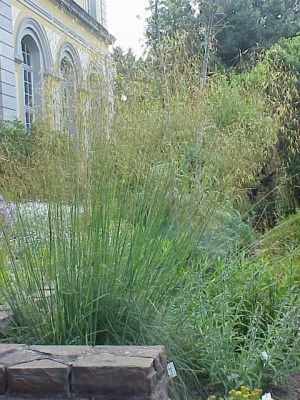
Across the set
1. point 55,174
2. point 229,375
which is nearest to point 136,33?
point 55,174

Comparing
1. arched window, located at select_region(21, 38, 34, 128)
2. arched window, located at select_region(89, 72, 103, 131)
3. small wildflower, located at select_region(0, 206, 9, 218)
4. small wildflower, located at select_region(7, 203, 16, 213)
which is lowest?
small wildflower, located at select_region(0, 206, 9, 218)

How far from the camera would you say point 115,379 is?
1613 mm

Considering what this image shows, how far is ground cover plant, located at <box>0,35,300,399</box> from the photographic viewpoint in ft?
6.61

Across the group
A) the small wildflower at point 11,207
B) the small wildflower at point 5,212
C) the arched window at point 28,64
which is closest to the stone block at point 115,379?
the small wildflower at point 11,207

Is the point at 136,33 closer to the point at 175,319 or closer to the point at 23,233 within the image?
the point at 23,233

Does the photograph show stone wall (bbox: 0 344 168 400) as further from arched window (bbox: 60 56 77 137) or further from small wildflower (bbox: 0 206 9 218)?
arched window (bbox: 60 56 77 137)

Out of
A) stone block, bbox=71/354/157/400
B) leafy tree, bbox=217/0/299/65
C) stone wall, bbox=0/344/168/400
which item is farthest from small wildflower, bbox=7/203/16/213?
leafy tree, bbox=217/0/299/65

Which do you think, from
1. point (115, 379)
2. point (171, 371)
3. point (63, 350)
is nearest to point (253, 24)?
point (171, 371)

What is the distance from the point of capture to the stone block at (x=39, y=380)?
1630mm

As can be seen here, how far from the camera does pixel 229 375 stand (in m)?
2.05

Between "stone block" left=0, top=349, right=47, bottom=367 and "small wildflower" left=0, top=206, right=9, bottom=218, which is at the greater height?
"small wildflower" left=0, top=206, right=9, bottom=218

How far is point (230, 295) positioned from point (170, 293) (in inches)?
17.2

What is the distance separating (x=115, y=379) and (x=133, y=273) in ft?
1.74

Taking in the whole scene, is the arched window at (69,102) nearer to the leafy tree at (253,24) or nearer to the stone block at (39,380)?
the stone block at (39,380)
